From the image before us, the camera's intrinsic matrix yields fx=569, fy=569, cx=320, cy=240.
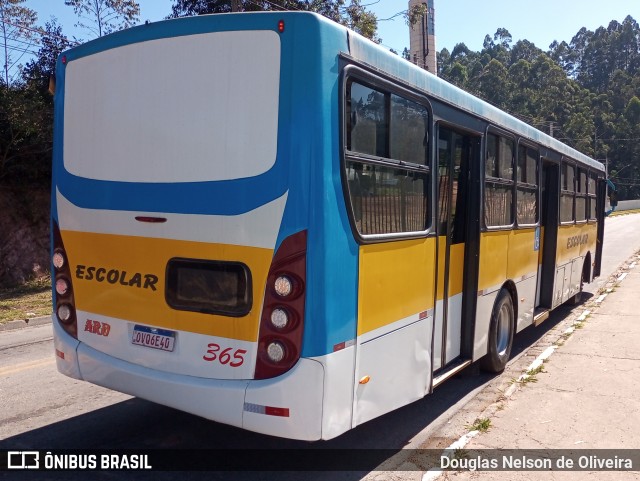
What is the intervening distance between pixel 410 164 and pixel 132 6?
14.8m

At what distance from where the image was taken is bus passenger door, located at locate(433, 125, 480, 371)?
16.3 ft

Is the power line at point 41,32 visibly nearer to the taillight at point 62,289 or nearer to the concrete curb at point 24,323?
the concrete curb at point 24,323

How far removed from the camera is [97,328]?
163 inches

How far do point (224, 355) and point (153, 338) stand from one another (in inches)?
24.1

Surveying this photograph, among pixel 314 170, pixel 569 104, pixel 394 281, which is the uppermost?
pixel 569 104

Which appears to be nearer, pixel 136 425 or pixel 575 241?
pixel 136 425

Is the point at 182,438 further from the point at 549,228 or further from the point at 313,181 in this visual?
the point at 549,228

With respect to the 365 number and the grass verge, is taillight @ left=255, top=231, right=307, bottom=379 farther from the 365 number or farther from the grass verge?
the grass verge

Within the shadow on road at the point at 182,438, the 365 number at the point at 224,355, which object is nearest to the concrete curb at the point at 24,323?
the shadow on road at the point at 182,438

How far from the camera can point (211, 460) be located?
4148 millimetres

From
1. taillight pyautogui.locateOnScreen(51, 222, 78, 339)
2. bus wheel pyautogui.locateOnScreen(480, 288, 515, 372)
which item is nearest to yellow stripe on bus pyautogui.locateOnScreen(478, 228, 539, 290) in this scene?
bus wheel pyautogui.locateOnScreen(480, 288, 515, 372)

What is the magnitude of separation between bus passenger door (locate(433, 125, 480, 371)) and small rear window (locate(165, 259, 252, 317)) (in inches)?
76.5

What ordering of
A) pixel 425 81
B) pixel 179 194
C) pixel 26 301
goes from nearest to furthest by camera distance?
pixel 179 194 → pixel 425 81 → pixel 26 301

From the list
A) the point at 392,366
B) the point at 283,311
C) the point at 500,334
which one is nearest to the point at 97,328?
the point at 283,311
